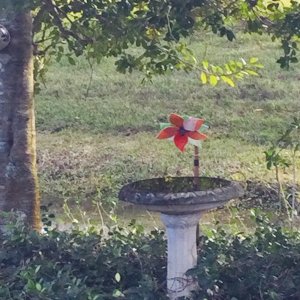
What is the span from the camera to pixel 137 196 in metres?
3.29

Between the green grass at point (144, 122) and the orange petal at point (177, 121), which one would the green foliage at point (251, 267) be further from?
the green grass at point (144, 122)

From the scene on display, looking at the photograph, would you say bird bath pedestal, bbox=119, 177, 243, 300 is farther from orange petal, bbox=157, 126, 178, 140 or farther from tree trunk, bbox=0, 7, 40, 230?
tree trunk, bbox=0, 7, 40, 230

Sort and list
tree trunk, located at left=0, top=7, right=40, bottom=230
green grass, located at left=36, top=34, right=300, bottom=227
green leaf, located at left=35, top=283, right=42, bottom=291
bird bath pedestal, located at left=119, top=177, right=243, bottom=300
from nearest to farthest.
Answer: bird bath pedestal, located at left=119, top=177, right=243, bottom=300, green leaf, located at left=35, top=283, right=42, bottom=291, tree trunk, located at left=0, top=7, right=40, bottom=230, green grass, located at left=36, top=34, right=300, bottom=227

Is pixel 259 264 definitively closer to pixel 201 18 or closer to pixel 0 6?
pixel 201 18

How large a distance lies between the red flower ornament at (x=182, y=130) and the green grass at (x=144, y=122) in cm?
288

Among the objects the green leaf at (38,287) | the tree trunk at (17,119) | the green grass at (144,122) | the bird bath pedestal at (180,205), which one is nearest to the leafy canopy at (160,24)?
the tree trunk at (17,119)

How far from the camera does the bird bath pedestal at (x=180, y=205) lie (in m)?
3.24

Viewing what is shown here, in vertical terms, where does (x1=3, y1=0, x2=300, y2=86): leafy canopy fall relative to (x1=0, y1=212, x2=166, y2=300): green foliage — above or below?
above

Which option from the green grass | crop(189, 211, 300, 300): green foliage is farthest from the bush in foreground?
the green grass

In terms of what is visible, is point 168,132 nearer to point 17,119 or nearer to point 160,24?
point 160,24

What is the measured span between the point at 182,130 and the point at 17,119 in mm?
1203

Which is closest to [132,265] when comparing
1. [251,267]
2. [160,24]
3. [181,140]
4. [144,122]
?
[251,267]

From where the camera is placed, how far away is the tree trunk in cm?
436

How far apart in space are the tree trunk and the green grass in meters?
1.93
